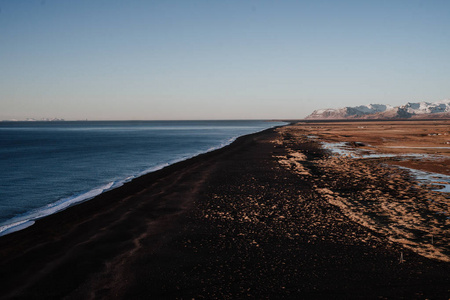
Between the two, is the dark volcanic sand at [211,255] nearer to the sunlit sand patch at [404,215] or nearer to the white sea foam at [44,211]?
the sunlit sand patch at [404,215]

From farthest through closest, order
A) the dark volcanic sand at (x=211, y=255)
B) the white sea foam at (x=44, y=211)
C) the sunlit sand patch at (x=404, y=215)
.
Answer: the white sea foam at (x=44, y=211), the sunlit sand patch at (x=404, y=215), the dark volcanic sand at (x=211, y=255)

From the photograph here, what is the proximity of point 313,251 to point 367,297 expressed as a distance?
2440 mm

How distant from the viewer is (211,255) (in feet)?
29.2

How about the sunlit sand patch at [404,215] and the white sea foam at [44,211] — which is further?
the white sea foam at [44,211]

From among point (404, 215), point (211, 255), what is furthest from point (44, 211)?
point (404, 215)

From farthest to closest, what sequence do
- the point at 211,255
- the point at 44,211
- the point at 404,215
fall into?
the point at 44,211
the point at 404,215
the point at 211,255

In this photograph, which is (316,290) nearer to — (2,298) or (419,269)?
(419,269)

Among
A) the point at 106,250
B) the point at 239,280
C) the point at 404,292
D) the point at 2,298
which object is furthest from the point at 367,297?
the point at 2,298

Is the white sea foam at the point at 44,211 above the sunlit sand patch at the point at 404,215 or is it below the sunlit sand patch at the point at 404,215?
below

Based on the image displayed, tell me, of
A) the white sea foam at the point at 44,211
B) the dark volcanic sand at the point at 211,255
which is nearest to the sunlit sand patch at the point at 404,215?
the dark volcanic sand at the point at 211,255

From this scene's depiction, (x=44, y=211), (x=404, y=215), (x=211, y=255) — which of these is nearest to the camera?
(x=211, y=255)

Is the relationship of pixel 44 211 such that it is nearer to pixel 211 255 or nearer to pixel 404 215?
pixel 211 255

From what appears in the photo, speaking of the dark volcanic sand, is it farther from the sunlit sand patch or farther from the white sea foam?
the white sea foam

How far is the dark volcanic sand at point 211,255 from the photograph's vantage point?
7102 mm
